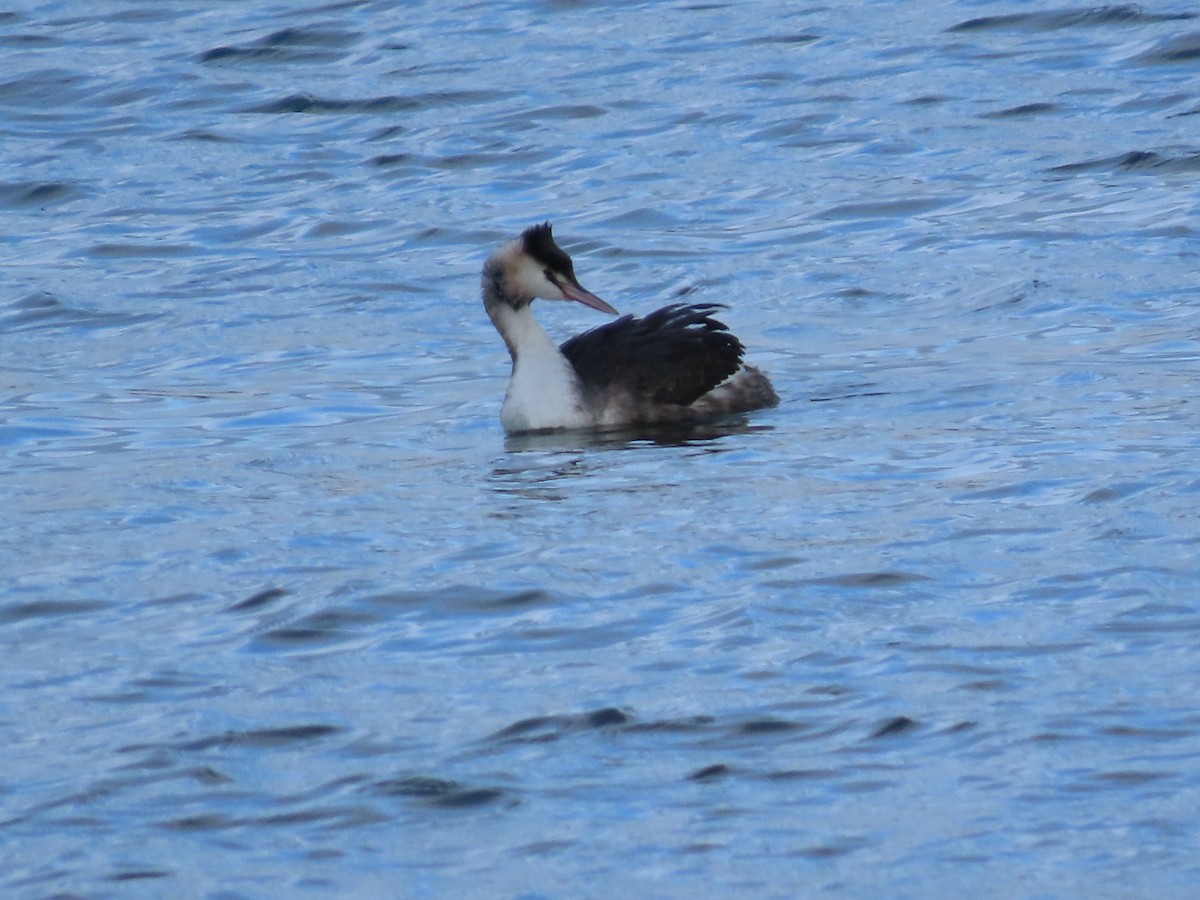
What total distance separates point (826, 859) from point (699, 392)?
242 inches

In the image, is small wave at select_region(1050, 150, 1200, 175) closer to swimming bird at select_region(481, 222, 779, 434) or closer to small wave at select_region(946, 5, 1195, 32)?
small wave at select_region(946, 5, 1195, 32)

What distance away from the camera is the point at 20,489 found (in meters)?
10.4

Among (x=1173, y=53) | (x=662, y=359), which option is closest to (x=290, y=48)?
(x=1173, y=53)

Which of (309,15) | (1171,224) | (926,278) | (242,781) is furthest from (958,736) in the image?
(309,15)

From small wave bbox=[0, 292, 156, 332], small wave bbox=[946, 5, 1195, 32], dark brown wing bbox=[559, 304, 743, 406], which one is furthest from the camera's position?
small wave bbox=[946, 5, 1195, 32]

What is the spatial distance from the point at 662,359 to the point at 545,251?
3.15 ft

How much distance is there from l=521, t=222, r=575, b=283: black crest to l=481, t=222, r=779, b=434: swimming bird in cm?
43

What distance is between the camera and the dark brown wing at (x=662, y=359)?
11.7m

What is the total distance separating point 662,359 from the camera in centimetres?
1171

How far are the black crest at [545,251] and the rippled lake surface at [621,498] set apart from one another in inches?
34.4

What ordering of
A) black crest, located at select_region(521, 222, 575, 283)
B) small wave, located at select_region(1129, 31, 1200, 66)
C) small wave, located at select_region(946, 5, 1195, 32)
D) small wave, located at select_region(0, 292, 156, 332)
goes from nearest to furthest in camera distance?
1. black crest, located at select_region(521, 222, 575, 283)
2. small wave, located at select_region(0, 292, 156, 332)
3. small wave, located at select_region(1129, 31, 1200, 66)
4. small wave, located at select_region(946, 5, 1195, 32)

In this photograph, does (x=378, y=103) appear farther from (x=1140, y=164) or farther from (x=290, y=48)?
(x=1140, y=164)

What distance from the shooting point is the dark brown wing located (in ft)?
38.2

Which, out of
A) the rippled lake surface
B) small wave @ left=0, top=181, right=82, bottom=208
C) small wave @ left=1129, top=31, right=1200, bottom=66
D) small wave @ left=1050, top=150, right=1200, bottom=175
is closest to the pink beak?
the rippled lake surface
